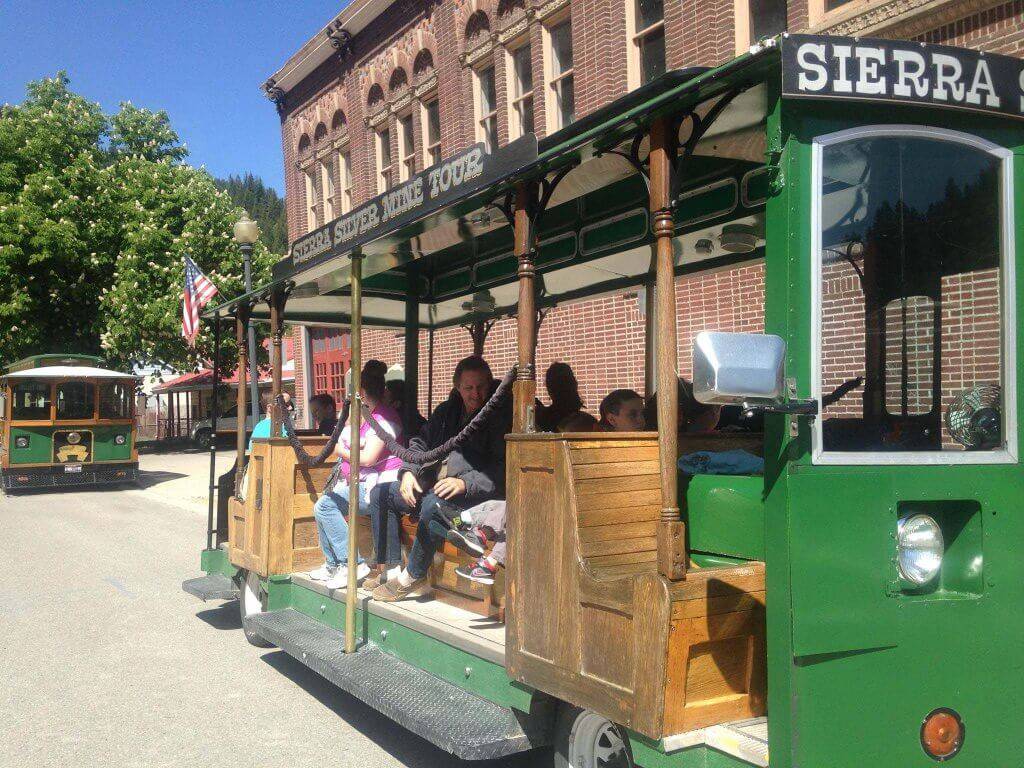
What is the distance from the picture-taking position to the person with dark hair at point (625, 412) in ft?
15.9

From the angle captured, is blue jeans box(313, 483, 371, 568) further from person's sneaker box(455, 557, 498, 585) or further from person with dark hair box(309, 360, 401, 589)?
person's sneaker box(455, 557, 498, 585)

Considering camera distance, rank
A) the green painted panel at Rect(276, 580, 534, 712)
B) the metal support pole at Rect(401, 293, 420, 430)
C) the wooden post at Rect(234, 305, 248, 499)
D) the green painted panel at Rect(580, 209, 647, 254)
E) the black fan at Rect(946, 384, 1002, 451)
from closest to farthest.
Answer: the black fan at Rect(946, 384, 1002, 451) → the green painted panel at Rect(276, 580, 534, 712) → the green painted panel at Rect(580, 209, 647, 254) → the wooden post at Rect(234, 305, 248, 499) → the metal support pole at Rect(401, 293, 420, 430)

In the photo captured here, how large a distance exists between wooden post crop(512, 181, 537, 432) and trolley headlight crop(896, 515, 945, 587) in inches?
58.6

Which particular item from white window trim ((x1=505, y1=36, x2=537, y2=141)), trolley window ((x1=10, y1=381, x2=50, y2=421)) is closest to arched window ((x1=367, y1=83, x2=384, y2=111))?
white window trim ((x1=505, y1=36, x2=537, y2=141))

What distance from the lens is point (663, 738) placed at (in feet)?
9.53

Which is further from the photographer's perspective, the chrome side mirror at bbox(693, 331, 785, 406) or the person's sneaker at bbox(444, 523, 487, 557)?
the person's sneaker at bbox(444, 523, 487, 557)

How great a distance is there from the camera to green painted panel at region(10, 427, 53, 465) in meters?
19.0

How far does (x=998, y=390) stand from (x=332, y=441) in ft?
14.0

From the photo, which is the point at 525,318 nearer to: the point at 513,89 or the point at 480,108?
the point at 513,89

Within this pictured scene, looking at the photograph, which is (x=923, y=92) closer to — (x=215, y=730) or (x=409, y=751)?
(x=409, y=751)

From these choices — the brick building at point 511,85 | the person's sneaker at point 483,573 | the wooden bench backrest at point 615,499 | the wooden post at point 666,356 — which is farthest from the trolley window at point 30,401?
the wooden post at point 666,356

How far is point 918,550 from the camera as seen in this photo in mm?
2939

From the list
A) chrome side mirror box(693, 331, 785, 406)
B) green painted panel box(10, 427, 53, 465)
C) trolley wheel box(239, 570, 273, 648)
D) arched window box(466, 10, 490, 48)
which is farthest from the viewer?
green painted panel box(10, 427, 53, 465)

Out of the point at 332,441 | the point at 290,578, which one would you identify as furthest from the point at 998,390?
the point at 290,578
